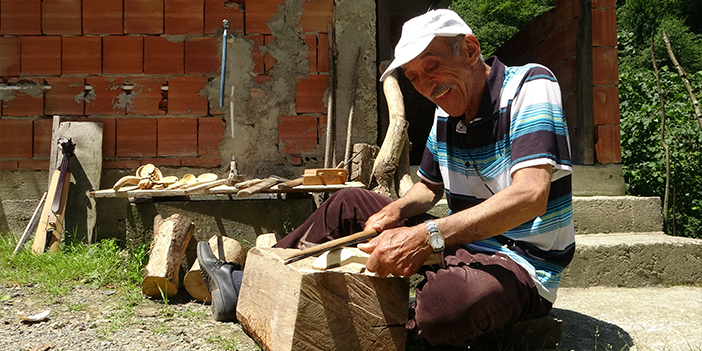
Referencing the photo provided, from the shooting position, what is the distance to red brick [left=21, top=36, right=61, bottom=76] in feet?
13.6

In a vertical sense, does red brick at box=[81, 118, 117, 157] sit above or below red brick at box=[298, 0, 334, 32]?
below

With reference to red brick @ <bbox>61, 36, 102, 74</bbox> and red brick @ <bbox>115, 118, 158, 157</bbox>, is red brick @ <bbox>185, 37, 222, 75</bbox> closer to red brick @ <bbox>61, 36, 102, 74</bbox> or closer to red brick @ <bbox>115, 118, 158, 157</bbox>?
red brick @ <bbox>115, 118, 158, 157</bbox>

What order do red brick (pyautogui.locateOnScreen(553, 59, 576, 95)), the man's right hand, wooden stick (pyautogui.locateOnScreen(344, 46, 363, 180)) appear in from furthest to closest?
red brick (pyautogui.locateOnScreen(553, 59, 576, 95)) < wooden stick (pyautogui.locateOnScreen(344, 46, 363, 180)) < the man's right hand

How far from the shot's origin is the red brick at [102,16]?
416 cm

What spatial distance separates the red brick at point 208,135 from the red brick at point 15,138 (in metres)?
1.42

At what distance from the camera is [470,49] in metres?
2.01

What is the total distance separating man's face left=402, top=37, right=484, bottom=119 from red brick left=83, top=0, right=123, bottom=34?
3194 millimetres

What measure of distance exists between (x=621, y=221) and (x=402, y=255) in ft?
9.54

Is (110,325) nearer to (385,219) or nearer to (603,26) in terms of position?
(385,219)

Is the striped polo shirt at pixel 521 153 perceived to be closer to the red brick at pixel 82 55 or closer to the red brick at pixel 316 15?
the red brick at pixel 316 15

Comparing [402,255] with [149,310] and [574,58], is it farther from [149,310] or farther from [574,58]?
[574,58]

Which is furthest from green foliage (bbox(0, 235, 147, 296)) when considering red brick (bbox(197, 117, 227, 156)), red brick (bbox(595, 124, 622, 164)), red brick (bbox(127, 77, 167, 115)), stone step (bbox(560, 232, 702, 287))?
red brick (bbox(595, 124, 622, 164))

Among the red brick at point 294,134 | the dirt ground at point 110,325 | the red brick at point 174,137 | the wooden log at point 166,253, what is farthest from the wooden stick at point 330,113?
the dirt ground at point 110,325

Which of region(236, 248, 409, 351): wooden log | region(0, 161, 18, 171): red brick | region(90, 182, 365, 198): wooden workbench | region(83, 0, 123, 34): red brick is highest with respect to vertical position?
region(83, 0, 123, 34): red brick
